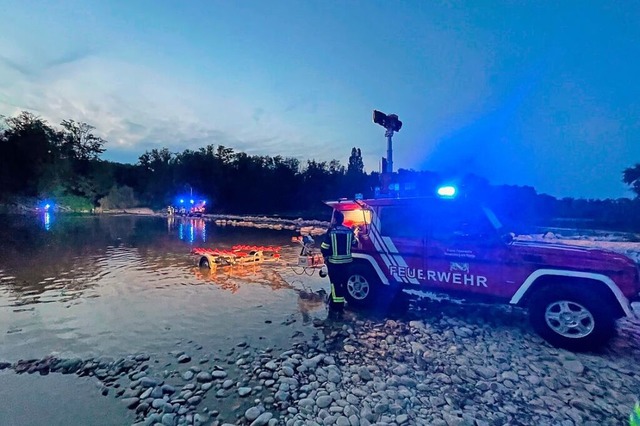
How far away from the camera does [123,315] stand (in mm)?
7480

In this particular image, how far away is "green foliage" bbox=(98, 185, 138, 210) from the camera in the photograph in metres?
68.6

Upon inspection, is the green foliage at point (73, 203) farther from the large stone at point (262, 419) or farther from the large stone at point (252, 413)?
the large stone at point (262, 419)

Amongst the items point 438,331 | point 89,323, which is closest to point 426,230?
point 438,331

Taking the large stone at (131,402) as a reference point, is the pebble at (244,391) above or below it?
above

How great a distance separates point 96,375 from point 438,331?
563 centimetres

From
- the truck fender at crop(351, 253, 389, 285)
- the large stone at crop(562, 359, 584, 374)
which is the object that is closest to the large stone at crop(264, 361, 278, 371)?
the truck fender at crop(351, 253, 389, 285)

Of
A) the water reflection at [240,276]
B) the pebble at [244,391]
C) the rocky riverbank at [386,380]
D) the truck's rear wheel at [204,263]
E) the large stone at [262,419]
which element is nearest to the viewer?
the large stone at [262,419]

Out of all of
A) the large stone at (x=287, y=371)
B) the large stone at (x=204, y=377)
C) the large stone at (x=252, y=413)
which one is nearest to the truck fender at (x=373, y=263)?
the large stone at (x=287, y=371)

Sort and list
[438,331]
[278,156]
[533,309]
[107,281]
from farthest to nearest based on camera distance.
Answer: [278,156]
[107,281]
[438,331]
[533,309]

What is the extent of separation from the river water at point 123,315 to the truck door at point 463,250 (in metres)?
2.77

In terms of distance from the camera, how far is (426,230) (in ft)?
22.0

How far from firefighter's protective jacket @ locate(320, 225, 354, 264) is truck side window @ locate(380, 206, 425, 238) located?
0.77 meters

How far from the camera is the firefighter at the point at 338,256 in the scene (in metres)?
7.18

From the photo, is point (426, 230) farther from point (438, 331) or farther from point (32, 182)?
point (32, 182)
